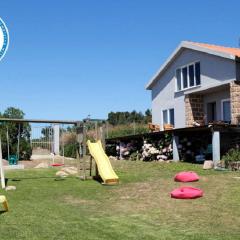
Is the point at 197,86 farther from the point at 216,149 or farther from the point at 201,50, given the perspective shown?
the point at 216,149

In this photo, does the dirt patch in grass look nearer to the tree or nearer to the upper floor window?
the tree

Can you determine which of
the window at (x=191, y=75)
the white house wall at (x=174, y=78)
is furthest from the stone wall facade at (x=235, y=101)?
the window at (x=191, y=75)

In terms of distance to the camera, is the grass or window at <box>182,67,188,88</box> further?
window at <box>182,67,188,88</box>

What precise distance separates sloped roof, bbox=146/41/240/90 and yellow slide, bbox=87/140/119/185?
39.7 ft

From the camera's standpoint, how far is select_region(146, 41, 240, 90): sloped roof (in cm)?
2645

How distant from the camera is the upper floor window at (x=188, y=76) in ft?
96.8

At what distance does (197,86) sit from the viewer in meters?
29.2

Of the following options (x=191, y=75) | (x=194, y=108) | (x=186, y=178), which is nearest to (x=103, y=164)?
(x=186, y=178)

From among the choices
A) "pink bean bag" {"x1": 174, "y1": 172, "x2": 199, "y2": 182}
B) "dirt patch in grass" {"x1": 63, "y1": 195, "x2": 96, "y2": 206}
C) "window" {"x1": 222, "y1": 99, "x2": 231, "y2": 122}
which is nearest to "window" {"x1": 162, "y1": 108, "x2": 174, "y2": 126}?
"window" {"x1": 222, "y1": 99, "x2": 231, "y2": 122}

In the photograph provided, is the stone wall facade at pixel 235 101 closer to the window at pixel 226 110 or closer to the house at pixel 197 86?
the house at pixel 197 86

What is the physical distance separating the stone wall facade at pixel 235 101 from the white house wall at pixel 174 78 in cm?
53

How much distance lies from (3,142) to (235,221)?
22.8 meters

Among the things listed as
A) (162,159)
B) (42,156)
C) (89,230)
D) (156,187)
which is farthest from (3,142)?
(89,230)

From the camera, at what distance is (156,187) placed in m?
12.7
